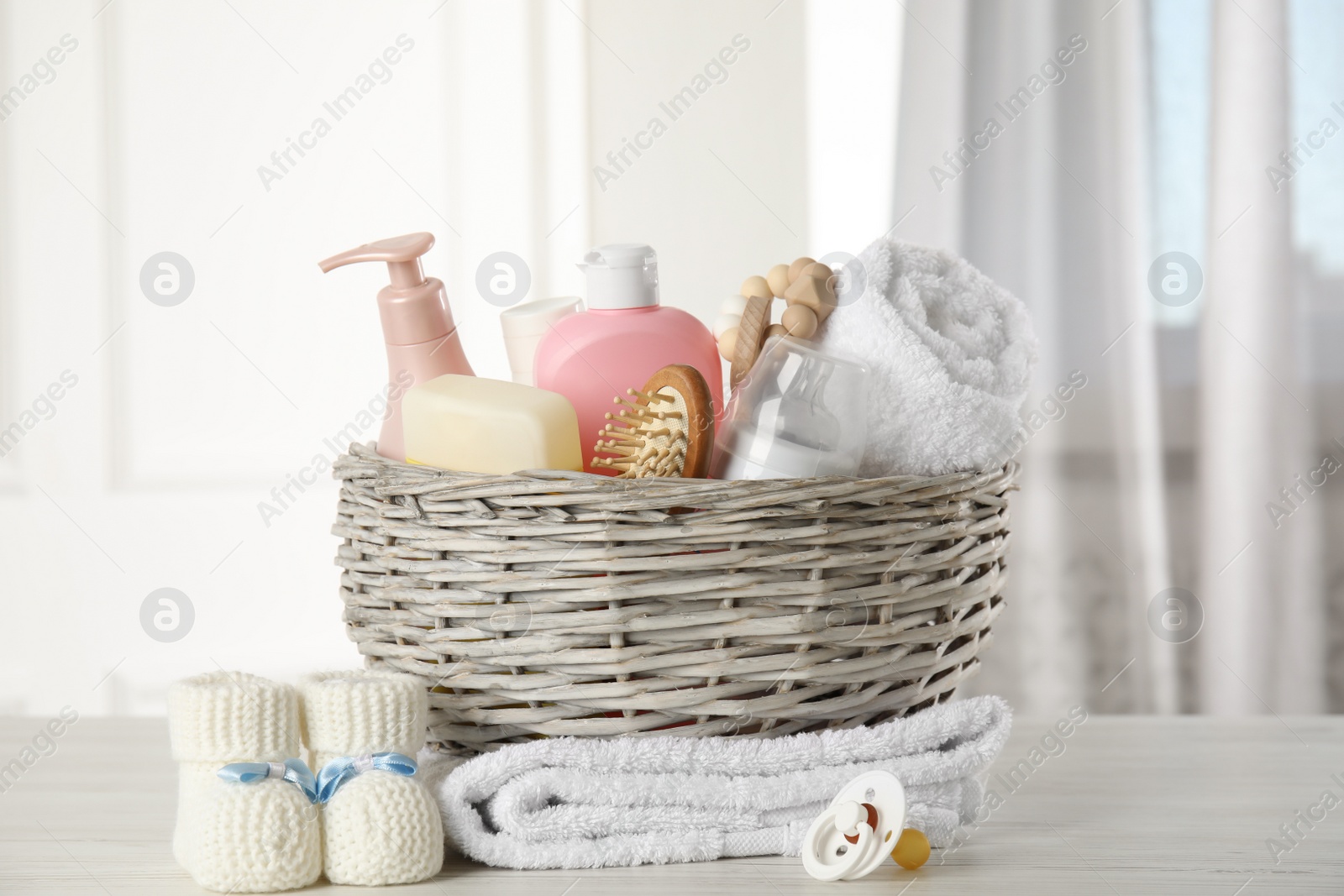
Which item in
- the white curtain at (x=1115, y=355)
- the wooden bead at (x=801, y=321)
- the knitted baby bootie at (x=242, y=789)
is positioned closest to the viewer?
the knitted baby bootie at (x=242, y=789)

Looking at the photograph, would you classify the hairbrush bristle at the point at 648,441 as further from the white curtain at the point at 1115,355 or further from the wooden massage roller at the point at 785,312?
the white curtain at the point at 1115,355

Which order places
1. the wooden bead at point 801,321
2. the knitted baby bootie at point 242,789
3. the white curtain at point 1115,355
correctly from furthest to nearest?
1. the white curtain at point 1115,355
2. the wooden bead at point 801,321
3. the knitted baby bootie at point 242,789

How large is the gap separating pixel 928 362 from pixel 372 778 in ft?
0.93

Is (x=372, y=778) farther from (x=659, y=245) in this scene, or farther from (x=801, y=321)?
(x=659, y=245)

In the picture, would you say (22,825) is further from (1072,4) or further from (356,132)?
(1072,4)

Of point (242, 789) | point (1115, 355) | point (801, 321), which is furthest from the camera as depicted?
point (1115, 355)

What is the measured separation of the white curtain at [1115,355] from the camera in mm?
1279

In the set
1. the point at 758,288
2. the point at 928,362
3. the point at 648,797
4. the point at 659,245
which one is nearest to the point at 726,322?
the point at 758,288

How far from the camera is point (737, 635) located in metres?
0.47

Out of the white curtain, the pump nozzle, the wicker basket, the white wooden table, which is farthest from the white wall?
the wicker basket

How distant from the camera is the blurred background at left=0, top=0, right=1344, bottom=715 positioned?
4.23ft

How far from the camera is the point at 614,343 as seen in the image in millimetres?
556

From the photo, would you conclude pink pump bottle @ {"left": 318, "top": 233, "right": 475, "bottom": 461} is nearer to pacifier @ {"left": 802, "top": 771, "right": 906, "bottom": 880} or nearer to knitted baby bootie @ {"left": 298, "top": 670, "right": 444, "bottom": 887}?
knitted baby bootie @ {"left": 298, "top": 670, "right": 444, "bottom": 887}

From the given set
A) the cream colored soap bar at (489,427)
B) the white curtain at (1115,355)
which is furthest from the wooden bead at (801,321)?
the white curtain at (1115,355)
